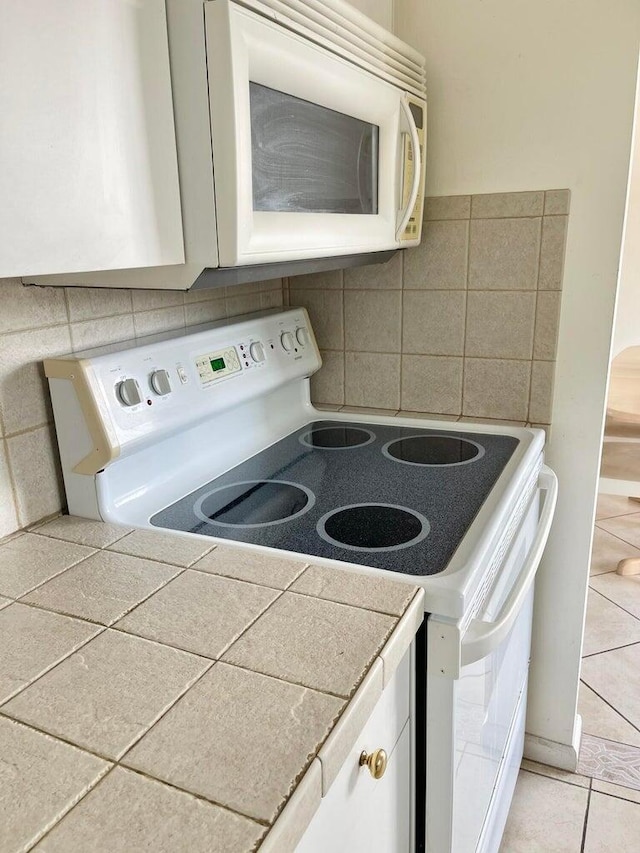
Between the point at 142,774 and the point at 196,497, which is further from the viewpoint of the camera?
the point at 196,497

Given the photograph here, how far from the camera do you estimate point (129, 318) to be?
1174 mm

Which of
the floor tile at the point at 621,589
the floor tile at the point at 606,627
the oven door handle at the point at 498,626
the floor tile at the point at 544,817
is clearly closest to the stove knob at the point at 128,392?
the oven door handle at the point at 498,626

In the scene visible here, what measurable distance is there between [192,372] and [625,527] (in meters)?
2.43

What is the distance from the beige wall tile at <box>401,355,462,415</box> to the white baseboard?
33.7 inches

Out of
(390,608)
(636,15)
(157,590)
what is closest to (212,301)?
(157,590)

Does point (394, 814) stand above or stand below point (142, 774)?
below

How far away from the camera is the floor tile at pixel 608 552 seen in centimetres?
261

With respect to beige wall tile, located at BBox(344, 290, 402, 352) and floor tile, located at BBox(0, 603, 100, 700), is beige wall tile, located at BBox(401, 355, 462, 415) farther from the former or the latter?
floor tile, located at BBox(0, 603, 100, 700)

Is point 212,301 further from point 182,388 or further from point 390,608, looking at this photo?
point 390,608

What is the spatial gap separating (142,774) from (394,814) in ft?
1.58

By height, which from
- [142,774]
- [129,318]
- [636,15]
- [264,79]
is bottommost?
[142,774]

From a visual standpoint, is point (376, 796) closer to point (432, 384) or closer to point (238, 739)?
point (238, 739)

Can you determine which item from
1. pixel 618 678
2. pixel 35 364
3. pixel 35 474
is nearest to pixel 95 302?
pixel 35 364

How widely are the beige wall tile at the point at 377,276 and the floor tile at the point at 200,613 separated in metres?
0.89
